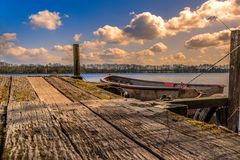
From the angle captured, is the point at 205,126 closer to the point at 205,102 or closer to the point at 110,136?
the point at 110,136

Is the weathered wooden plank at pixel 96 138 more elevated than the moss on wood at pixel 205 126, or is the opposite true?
the moss on wood at pixel 205 126

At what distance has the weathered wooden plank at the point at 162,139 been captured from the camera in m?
1.59

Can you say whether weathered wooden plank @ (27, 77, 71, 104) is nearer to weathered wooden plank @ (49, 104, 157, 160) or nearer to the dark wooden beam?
weathered wooden plank @ (49, 104, 157, 160)

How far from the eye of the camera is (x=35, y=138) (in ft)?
6.29

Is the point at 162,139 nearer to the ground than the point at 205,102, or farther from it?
farther from it

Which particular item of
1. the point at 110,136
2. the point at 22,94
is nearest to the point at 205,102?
the point at 110,136

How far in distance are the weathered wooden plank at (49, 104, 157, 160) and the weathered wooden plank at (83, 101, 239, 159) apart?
0.30ft

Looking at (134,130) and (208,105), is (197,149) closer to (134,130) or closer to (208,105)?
(134,130)

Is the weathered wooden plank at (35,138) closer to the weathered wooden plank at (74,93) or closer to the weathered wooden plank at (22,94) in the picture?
the weathered wooden plank at (22,94)

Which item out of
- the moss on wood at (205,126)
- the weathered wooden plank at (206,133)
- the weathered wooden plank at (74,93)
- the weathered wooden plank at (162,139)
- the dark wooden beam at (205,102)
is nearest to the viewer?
the weathered wooden plank at (162,139)

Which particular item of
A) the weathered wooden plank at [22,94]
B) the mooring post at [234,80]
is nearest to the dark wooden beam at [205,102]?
the mooring post at [234,80]

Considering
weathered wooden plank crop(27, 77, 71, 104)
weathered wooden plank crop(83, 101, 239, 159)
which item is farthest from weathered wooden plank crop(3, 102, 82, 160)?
weathered wooden plank crop(27, 77, 71, 104)

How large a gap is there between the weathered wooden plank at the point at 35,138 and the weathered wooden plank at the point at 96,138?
0.07 metres

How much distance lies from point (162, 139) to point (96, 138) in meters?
0.51
